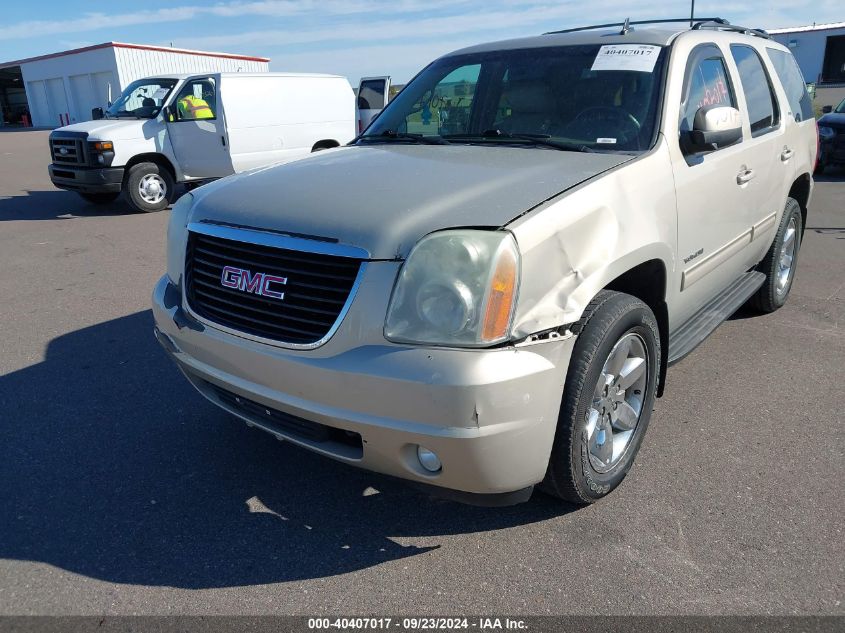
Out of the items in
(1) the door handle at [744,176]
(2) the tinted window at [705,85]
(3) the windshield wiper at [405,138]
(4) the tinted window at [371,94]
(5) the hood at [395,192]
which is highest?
(2) the tinted window at [705,85]

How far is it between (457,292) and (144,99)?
34.3 ft

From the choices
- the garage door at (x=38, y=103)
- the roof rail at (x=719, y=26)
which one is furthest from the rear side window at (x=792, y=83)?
the garage door at (x=38, y=103)

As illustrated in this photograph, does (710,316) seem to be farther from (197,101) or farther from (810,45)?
(810,45)

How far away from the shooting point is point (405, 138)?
375 cm

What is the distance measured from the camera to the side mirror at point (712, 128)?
303 centimetres

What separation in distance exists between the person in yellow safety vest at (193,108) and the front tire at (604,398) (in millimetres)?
9053

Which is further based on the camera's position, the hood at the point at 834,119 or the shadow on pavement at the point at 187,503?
the hood at the point at 834,119

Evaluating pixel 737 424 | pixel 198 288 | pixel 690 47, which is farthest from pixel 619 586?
pixel 690 47

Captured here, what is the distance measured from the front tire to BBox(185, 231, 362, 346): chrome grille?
853 mm

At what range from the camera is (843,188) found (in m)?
11.4

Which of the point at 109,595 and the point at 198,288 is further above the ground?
the point at 198,288

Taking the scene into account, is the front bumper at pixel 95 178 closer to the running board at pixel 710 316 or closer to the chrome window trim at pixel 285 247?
the chrome window trim at pixel 285 247

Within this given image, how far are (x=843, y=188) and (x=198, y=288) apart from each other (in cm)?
1194

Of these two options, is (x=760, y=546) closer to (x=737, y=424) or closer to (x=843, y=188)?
(x=737, y=424)
